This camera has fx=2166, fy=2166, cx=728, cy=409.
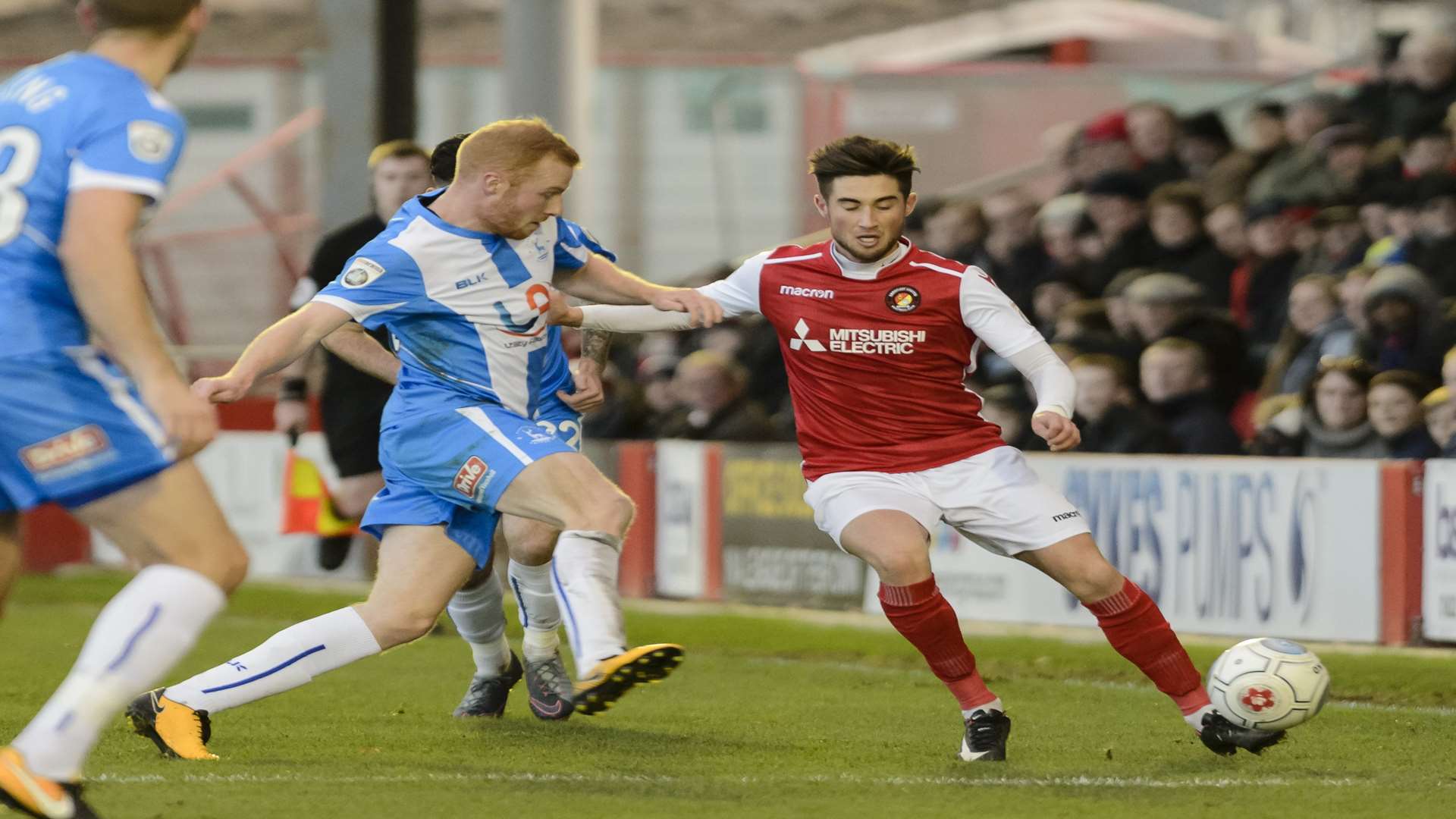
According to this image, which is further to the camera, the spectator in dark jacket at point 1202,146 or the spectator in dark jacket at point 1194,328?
the spectator in dark jacket at point 1202,146

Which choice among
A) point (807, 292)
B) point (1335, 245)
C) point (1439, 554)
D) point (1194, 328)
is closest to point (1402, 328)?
point (1194, 328)

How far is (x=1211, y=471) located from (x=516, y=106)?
592 centimetres

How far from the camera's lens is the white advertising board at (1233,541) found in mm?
9695

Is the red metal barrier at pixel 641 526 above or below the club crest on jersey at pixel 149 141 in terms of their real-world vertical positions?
below

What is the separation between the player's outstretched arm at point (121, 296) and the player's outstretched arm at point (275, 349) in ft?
2.85

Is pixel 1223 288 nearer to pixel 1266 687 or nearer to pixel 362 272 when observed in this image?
pixel 1266 687

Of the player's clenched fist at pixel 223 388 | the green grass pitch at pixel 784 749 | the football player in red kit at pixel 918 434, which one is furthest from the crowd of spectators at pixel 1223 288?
the player's clenched fist at pixel 223 388

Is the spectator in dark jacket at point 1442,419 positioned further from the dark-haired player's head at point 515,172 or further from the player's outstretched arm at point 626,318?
the dark-haired player's head at point 515,172

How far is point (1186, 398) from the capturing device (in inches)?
425

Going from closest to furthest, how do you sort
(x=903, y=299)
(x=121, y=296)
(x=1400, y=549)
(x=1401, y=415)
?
1. (x=121, y=296)
2. (x=903, y=299)
3. (x=1400, y=549)
4. (x=1401, y=415)

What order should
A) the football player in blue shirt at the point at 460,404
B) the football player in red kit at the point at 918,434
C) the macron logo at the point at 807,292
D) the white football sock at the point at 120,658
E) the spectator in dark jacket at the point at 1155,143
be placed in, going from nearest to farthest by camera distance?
1. the white football sock at the point at 120,658
2. the football player in blue shirt at the point at 460,404
3. the football player in red kit at the point at 918,434
4. the macron logo at the point at 807,292
5. the spectator in dark jacket at the point at 1155,143

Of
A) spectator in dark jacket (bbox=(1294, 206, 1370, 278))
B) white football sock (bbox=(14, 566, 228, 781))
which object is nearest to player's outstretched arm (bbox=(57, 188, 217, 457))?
white football sock (bbox=(14, 566, 228, 781))

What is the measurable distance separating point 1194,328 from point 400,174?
471 centimetres

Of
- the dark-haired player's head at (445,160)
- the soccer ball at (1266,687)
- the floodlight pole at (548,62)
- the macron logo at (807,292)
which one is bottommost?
the soccer ball at (1266,687)
